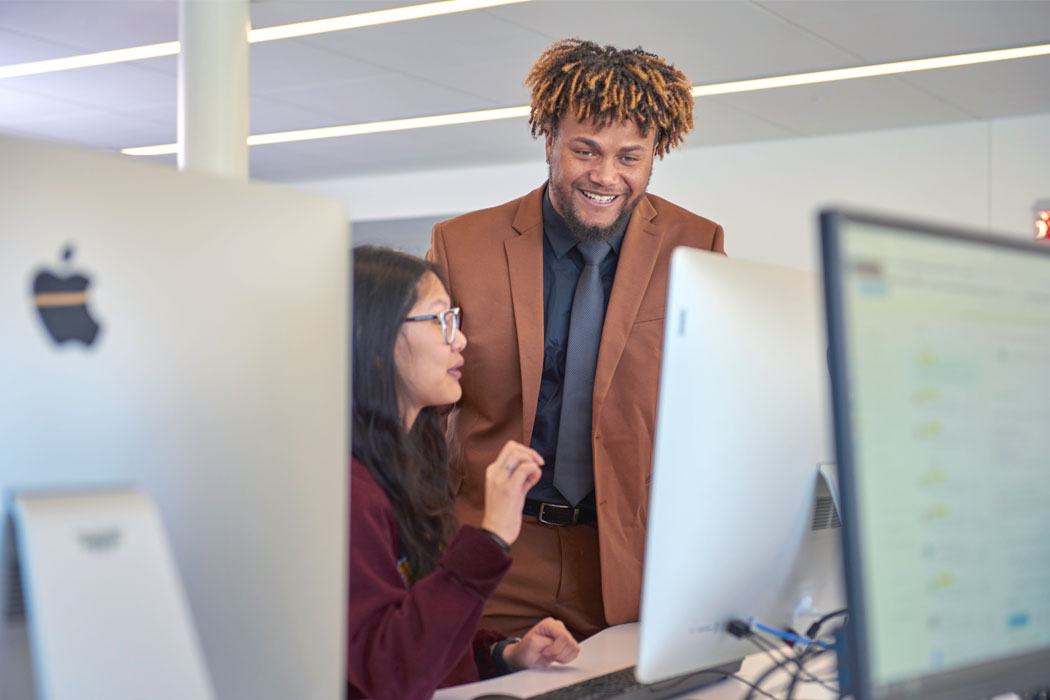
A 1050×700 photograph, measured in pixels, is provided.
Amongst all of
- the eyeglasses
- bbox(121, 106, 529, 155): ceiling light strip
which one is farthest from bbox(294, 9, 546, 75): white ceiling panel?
the eyeglasses

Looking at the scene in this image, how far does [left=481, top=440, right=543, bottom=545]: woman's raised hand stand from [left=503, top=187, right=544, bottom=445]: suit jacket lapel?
465 mm

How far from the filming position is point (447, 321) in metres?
1.49

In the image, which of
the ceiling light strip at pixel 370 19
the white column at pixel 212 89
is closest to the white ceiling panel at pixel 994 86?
the ceiling light strip at pixel 370 19

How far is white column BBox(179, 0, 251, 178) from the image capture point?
3721 millimetres

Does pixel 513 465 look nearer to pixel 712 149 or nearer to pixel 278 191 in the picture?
pixel 278 191

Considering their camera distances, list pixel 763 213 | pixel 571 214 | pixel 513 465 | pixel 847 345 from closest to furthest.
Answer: pixel 847 345 < pixel 513 465 < pixel 571 214 < pixel 763 213

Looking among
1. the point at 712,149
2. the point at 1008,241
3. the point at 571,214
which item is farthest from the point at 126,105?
the point at 1008,241

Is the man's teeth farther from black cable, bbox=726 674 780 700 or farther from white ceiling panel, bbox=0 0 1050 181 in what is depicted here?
white ceiling panel, bbox=0 0 1050 181

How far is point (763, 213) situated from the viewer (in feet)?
21.5

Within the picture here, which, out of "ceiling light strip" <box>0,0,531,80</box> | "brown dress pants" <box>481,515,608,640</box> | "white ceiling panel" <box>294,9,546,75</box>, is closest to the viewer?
"brown dress pants" <box>481,515,608,640</box>

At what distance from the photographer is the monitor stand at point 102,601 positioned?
668 mm

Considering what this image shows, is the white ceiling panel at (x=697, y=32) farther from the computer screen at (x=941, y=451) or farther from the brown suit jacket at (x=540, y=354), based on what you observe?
the computer screen at (x=941, y=451)

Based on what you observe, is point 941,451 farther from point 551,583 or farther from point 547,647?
point 551,583

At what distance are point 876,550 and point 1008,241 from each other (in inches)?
11.2
